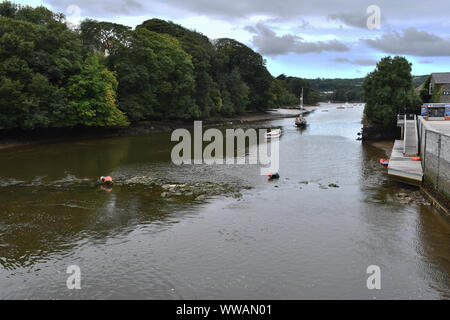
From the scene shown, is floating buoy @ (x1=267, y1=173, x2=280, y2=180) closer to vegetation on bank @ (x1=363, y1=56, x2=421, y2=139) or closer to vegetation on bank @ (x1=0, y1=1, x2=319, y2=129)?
vegetation on bank @ (x1=363, y1=56, x2=421, y2=139)

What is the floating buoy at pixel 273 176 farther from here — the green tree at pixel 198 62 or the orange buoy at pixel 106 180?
the green tree at pixel 198 62

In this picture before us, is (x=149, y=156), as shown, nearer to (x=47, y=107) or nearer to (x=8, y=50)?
(x=47, y=107)

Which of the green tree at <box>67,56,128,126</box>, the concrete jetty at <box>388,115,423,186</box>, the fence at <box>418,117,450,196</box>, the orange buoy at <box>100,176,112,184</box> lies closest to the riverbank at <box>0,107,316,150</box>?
the green tree at <box>67,56,128,126</box>

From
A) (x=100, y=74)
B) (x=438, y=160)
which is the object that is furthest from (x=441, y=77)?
(x=100, y=74)

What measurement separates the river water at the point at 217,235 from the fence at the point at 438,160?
1632 mm

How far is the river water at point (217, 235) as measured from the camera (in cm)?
1371

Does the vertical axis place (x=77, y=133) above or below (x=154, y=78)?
below

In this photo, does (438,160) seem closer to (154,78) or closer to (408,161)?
(408,161)

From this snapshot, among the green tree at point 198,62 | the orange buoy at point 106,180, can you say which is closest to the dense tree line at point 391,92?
the green tree at point 198,62

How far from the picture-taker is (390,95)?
4938 cm

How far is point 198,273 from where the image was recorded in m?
14.5

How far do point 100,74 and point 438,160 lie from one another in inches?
1628

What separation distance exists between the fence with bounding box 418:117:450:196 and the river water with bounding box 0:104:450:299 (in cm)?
163

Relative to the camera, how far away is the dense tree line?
49.1 metres
